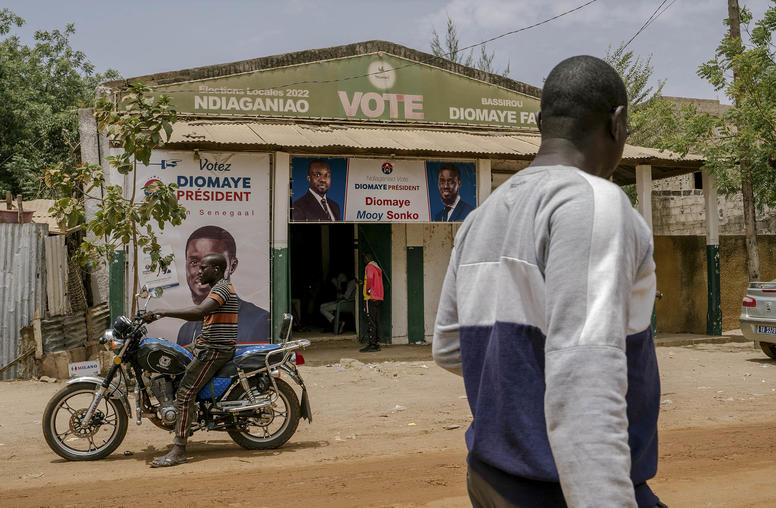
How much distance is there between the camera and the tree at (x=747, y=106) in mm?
12812

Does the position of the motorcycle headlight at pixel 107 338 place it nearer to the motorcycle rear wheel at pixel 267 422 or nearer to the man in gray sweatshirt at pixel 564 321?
the motorcycle rear wheel at pixel 267 422

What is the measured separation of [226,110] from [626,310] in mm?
11997

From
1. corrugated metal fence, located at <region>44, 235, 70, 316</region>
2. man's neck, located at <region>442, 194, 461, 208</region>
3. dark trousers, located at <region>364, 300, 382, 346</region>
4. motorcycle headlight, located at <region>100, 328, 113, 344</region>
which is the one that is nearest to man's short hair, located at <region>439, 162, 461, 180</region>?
man's neck, located at <region>442, 194, 461, 208</region>

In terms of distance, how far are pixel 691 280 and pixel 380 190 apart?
7.45m

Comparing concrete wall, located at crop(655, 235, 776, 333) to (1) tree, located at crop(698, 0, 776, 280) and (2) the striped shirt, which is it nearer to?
(1) tree, located at crop(698, 0, 776, 280)

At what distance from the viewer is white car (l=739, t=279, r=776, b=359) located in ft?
36.8

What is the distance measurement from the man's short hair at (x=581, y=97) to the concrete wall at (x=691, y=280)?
14786 mm

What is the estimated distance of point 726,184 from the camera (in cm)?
1404

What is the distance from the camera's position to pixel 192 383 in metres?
6.06

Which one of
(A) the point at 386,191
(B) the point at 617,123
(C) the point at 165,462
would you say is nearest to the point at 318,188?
(A) the point at 386,191

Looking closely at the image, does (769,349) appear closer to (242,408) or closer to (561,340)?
(242,408)

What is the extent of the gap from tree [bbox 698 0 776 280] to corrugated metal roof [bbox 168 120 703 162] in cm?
68

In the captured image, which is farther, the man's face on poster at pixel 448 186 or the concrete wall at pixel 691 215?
the concrete wall at pixel 691 215

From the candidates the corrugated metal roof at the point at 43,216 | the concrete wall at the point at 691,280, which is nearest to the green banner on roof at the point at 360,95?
the corrugated metal roof at the point at 43,216
